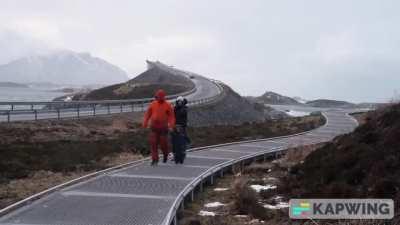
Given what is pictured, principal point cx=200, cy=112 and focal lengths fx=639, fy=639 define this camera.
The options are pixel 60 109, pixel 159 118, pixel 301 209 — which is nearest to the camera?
pixel 301 209

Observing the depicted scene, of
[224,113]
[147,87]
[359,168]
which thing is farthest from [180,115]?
[147,87]

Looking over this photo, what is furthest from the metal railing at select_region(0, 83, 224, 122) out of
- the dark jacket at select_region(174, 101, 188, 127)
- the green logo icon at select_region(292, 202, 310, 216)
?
the green logo icon at select_region(292, 202, 310, 216)

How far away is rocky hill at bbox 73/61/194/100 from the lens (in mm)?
72875

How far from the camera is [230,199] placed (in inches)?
479

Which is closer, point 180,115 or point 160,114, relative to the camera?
point 160,114

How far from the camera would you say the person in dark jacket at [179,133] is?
15.6 m

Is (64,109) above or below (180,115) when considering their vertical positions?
above

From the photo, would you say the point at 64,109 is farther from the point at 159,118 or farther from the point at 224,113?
the point at 159,118

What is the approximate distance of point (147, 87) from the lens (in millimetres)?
75812

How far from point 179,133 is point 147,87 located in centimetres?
6049

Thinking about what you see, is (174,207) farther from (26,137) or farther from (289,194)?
(26,137)

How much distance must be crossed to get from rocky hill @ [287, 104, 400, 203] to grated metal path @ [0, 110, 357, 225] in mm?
2182

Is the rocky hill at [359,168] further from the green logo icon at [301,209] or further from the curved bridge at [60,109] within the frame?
the curved bridge at [60,109]

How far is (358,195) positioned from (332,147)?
5717 millimetres
